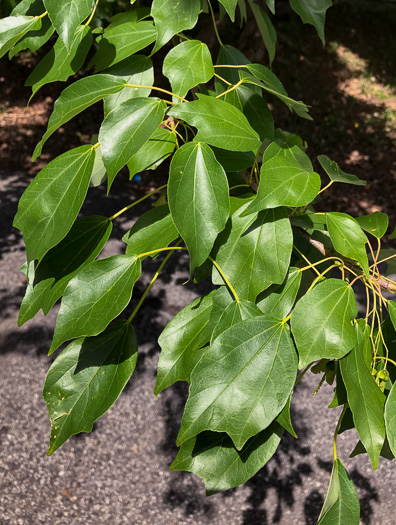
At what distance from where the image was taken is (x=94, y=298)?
786 millimetres

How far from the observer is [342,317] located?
750 millimetres

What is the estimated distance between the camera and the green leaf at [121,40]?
908 millimetres

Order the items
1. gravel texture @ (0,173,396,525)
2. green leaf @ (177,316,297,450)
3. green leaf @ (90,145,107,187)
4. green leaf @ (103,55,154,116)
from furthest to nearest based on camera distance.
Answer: gravel texture @ (0,173,396,525) < green leaf @ (90,145,107,187) < green leaf @ (103,55,154,116) < green leaf @ (177,316,297,450)

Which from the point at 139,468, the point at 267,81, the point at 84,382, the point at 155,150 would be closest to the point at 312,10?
the point at 267,81

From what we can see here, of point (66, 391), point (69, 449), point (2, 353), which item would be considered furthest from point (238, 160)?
point (2, 353)

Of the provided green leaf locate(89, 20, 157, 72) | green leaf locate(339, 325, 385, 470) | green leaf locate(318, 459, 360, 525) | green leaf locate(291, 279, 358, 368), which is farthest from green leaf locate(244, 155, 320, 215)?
green leaf locate(318, 459, 360, 525)

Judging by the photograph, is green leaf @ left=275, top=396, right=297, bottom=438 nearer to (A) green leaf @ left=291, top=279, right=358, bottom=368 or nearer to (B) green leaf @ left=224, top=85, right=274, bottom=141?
(A) green leaf @ left=291, top=279, right=358, bottom=368

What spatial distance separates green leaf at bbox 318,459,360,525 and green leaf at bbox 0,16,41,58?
91 centimetres

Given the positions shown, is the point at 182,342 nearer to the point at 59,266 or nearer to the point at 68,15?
the point at 59,266

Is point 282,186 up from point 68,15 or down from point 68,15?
down

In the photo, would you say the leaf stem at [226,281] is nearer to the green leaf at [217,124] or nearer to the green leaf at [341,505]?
the green leaf at [217,124]

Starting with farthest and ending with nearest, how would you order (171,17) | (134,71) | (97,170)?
(97,170) → (134,71) → (171,17)

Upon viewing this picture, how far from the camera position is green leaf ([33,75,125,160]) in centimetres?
78

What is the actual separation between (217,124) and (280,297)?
0.91 ft
